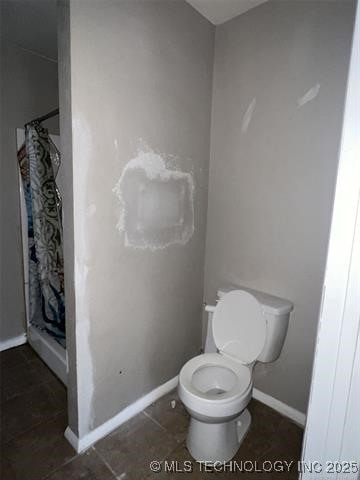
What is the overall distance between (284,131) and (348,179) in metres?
1.26

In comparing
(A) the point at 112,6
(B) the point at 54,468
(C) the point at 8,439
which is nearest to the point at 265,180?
(A) the point at 112,6

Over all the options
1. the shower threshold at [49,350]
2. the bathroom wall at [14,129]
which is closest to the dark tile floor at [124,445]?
the shower threshold at [49,350]

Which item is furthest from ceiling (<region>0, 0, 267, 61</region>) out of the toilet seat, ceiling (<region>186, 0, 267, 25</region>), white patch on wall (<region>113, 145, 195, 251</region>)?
the toilet seat

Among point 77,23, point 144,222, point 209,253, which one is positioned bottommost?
point 209,253

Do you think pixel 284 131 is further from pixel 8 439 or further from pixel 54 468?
pixel 8 439

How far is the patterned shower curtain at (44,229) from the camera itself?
1924 millimetres

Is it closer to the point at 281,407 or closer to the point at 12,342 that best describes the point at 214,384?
the point at 281,407

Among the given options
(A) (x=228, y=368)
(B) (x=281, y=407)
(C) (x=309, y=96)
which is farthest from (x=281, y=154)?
(B) (x=281, y=407)

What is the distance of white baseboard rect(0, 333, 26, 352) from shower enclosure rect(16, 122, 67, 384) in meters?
0.07

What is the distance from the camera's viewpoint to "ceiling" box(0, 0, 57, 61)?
159 centimetres

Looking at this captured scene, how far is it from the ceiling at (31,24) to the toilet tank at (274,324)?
7.32ft

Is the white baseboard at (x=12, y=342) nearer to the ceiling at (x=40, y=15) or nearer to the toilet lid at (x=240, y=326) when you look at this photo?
the toilet lid at (x=240, y=326)

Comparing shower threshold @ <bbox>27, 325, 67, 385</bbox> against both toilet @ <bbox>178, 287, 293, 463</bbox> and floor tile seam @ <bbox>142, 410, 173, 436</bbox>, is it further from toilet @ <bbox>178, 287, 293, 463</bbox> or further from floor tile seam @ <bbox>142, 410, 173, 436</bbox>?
toilet @ <bbox>178, 287, 293, 463</bbox>

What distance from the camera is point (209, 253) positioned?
203 centimetres
